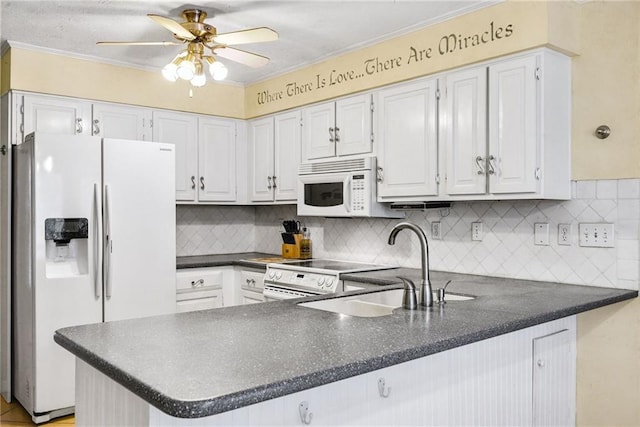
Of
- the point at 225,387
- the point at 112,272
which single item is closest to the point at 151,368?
the point at 225,387

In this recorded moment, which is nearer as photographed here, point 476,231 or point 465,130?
point 465,130

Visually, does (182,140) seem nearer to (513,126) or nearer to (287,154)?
(287,154)

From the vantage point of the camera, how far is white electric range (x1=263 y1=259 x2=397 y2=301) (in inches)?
131

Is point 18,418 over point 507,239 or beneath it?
beneath

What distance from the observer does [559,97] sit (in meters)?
2.71

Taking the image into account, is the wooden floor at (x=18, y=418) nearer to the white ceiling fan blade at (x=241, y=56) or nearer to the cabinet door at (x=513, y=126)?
the white ceiling fan blade at (x=241, y=56)

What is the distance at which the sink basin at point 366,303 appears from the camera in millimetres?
2354

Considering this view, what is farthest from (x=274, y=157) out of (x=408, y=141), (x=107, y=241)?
(x=107, y=241)

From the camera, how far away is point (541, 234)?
9.45 ft

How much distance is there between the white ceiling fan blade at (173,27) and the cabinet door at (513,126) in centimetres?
160

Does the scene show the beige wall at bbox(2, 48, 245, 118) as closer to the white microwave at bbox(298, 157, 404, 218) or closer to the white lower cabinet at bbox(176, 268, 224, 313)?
the white microwave at bbox(298, 157, 404, 218)

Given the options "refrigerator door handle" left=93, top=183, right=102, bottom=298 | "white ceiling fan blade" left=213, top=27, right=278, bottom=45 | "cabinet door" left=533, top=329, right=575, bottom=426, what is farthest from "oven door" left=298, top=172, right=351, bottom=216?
"cabinet door" left=533, top=329, right=575, bottom=426

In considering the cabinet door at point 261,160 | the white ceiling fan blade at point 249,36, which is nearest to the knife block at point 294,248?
the cabinet door at point 261,160

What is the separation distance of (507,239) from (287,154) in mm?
1853
